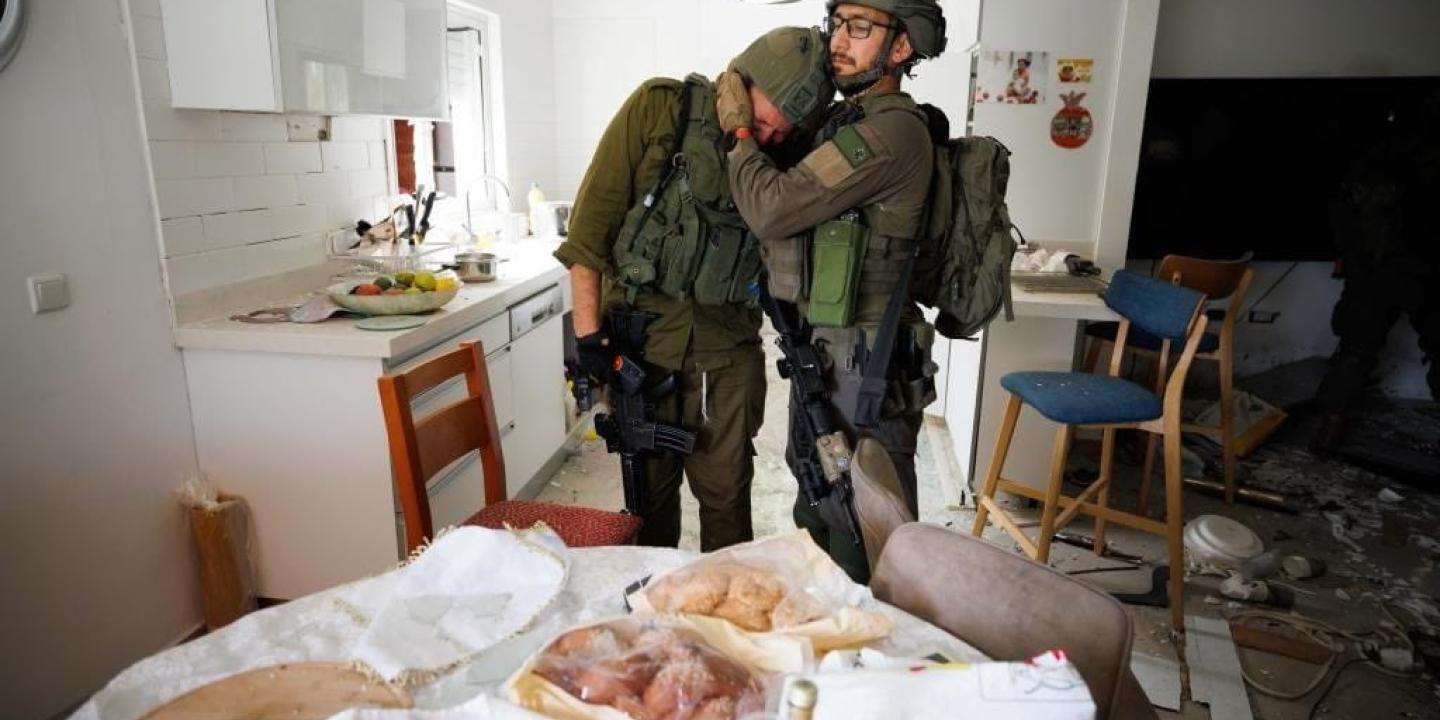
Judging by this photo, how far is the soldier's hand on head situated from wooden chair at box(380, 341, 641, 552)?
2.55 ft

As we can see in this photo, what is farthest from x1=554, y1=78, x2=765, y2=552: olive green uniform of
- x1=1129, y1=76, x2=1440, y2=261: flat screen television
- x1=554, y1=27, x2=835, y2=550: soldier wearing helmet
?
x1=1129, y1=76, x2=1440, y2=261: flat screen television

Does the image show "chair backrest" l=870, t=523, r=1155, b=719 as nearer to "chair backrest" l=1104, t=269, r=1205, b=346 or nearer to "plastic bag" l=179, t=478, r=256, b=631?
"chair backrest" l=1104, t=269, r=1205, b=346

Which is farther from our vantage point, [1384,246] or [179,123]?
[1384,246]

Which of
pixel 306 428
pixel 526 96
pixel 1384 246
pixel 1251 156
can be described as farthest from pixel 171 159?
pixel 1384 246

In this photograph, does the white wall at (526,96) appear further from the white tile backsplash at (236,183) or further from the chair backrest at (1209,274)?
the chair backrest at (1209,274)

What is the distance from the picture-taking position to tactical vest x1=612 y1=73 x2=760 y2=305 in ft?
6.36

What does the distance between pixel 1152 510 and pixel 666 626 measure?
2983 mm

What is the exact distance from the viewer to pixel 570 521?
1919 millimetres

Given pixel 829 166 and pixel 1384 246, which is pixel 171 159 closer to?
pixel 829 166

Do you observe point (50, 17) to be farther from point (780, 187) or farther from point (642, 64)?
point (642, 64)

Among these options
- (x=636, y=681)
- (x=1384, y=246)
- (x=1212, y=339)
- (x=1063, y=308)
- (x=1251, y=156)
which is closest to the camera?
(x=636, y=681)

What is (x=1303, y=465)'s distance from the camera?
12.6ft

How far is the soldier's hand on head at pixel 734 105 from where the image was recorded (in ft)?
6.11

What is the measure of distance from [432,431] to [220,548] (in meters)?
0.98
